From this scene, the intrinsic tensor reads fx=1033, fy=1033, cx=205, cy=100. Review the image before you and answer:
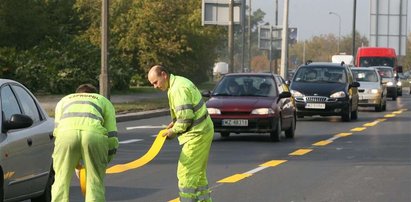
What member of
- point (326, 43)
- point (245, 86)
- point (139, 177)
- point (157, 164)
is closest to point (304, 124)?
point (245, 86)

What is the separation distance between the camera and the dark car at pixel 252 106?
67.7 ft

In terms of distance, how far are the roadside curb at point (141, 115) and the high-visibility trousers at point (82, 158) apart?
19.9m

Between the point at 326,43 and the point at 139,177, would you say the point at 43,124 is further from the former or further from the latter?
the point at 326,43

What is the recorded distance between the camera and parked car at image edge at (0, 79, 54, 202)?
9.40 metres

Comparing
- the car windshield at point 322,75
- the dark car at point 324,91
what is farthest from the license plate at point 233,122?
the car windshield at point 322,75

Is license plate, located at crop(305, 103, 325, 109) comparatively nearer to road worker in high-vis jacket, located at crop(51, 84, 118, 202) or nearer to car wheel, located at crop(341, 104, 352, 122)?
car wheel, located at crop(341, 104, 352, 122)

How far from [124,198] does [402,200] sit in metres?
3.17

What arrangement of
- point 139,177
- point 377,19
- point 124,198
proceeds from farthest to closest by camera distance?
point 377,19
point 139,177
point 124,198

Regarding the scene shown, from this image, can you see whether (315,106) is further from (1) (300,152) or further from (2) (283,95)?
(1) (300,152)

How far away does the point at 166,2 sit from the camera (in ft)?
169

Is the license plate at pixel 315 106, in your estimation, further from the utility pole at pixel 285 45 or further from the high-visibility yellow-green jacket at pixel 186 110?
the high-visibility yellow-green jacket at pixel 186 110

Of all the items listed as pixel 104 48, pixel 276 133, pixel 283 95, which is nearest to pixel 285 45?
pixel 104 48

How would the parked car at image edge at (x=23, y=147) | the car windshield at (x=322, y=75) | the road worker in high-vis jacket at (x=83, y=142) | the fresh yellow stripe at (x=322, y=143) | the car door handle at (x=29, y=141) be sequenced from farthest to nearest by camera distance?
the car windshield at (x=322, y=75)
the fresh yellow stripe at (x=322, y=143)
the car door handle at (x=29, y=141)
the parked car at image edge at (x=23, y=147)
the road worker in high-vis jacket at (x=83, y=142)

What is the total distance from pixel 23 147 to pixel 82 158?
4.66 feet
